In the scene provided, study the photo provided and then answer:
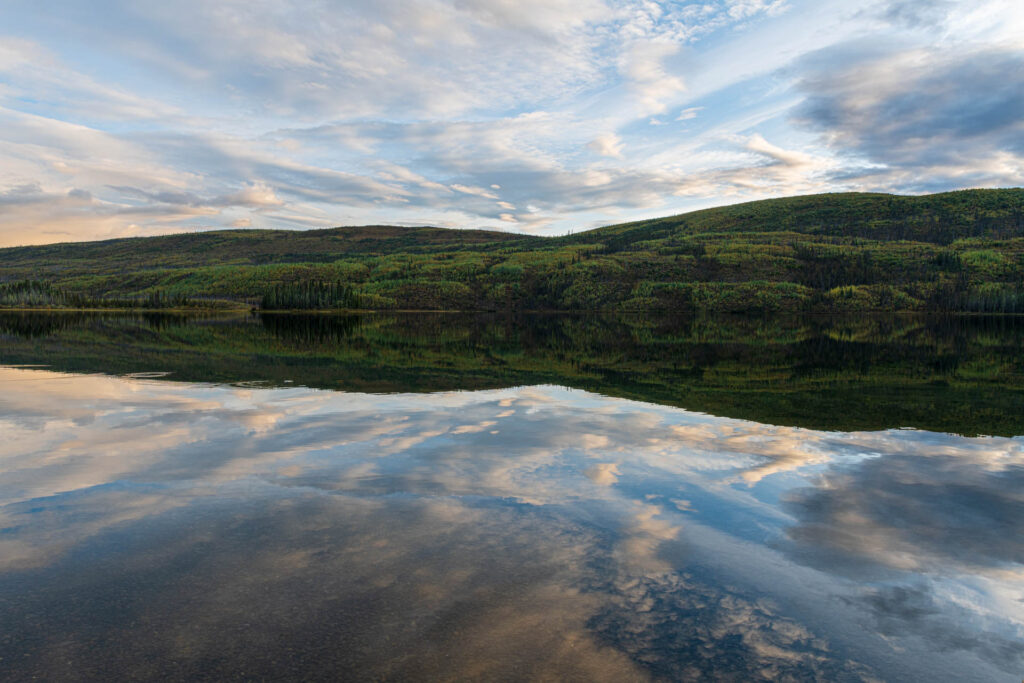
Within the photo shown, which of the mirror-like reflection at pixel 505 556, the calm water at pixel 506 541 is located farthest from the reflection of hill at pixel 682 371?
→ the mirror-like reflection at pixel 505 556

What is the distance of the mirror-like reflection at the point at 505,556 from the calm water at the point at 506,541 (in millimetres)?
49

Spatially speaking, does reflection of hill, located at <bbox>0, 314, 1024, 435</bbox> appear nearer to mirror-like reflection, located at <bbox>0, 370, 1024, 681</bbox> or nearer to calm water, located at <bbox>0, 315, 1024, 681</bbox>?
calm water, located at <bbox>0, 315, 1024, 681</bbox>

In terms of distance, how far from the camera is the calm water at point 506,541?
21.4ft

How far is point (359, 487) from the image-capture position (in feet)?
40.3

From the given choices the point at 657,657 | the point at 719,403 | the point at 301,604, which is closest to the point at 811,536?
the point at 657,657

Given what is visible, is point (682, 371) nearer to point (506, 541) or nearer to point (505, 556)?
point (506, 541)

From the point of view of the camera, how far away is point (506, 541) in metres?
9.57

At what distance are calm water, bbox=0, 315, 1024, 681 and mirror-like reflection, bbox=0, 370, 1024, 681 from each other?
5cm

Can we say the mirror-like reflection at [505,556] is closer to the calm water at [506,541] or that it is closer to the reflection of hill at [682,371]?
the calm water at [506,541]

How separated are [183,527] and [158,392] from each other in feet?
55.8

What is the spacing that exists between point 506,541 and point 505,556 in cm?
59

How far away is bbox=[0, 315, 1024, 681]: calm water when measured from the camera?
6.53m

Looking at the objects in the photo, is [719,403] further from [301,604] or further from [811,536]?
[301,604]

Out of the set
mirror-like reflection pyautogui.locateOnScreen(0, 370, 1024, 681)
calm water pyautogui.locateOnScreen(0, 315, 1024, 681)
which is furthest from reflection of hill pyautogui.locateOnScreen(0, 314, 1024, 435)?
mirror-like reflection pyautogui.locateOnScreen(0, 370, 1024, 681)
